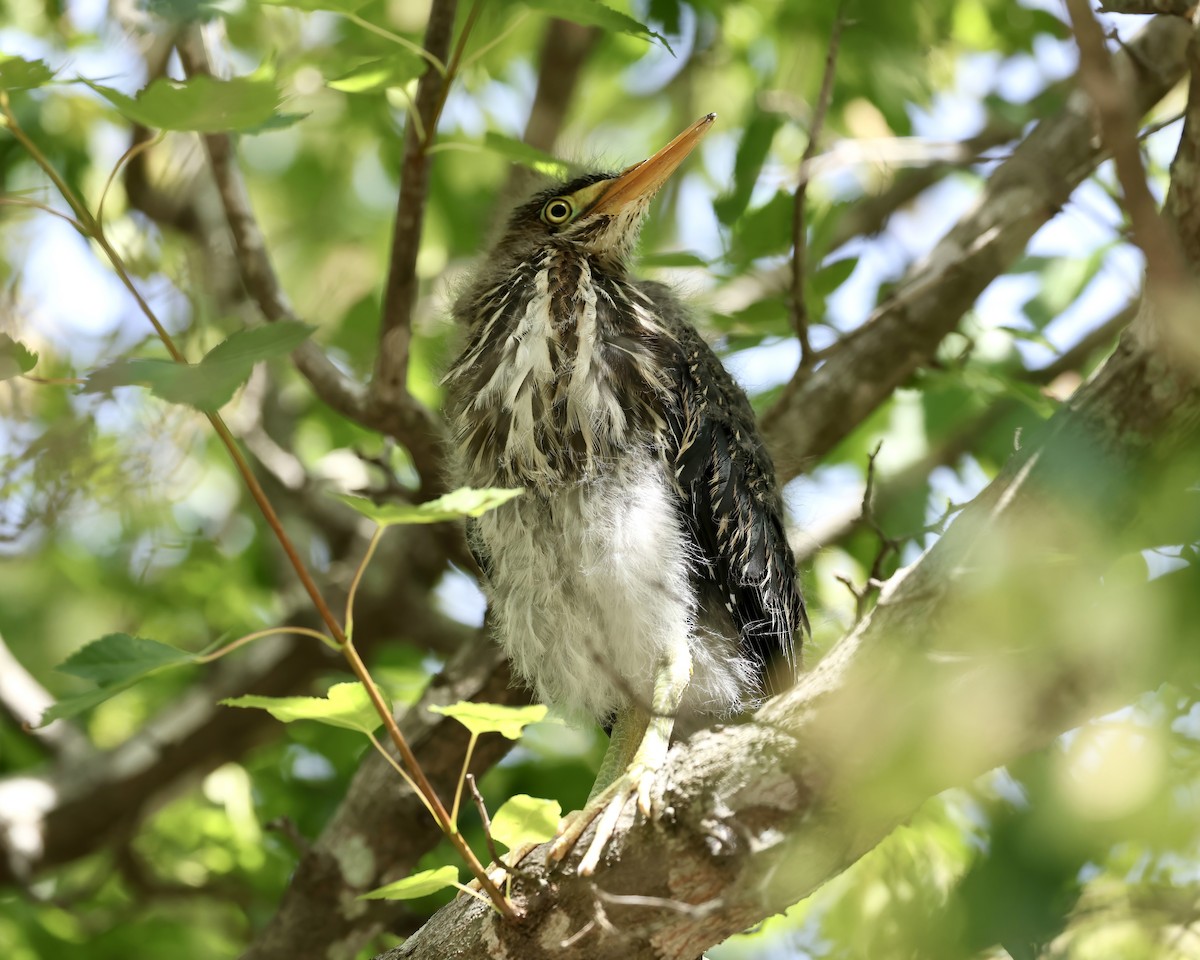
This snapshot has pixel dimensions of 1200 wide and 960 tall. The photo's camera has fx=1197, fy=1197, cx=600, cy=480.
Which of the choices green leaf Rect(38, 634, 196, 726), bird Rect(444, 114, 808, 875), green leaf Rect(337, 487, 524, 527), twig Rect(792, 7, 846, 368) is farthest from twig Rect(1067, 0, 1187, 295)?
Result: twig Rect(792, 7, 846, 368)

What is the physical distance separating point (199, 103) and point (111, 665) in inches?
28.4

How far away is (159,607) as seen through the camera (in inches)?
156

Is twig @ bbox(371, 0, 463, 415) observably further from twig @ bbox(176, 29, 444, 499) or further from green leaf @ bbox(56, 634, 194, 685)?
green leaf @ bbox(56, 634, 194, 685)

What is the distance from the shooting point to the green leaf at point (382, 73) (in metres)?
2.05

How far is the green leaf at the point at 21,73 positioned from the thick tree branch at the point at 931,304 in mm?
1905

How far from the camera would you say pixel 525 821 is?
5.13ft

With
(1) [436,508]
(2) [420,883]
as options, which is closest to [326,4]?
(1) [436,508]

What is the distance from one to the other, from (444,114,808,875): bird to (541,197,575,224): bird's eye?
7.9 inches

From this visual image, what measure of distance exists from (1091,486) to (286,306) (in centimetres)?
214

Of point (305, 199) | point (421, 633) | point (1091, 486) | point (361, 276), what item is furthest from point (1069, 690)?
point (305, 199)

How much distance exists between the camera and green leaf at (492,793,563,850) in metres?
1.54

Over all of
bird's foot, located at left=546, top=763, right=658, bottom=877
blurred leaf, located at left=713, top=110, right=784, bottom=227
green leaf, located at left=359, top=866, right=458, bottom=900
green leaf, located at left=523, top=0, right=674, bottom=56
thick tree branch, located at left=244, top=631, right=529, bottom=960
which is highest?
green leaf, located at left=523, top=0, right=674, bottom=56

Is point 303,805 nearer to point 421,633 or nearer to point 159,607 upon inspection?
point 421,633

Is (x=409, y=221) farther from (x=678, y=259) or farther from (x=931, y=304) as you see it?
(x=931, y=304)
